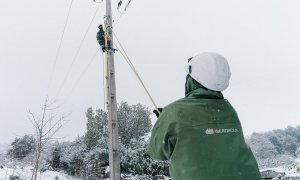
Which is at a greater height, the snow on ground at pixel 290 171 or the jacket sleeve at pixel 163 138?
the jacket sleeve at pixel 163 138

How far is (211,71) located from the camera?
1943mm

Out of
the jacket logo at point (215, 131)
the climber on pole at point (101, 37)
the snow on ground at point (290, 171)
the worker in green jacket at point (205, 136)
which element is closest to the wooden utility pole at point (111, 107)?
the climber on pole at point (101, 37)

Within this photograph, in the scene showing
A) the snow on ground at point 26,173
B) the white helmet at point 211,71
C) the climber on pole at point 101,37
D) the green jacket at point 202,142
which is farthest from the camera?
the snow on ground at point 26,173

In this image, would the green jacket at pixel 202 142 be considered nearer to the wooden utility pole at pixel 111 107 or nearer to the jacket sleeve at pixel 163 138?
the jacket sleeve at pixel 163 138

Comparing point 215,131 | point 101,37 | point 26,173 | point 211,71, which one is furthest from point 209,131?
point 26,173

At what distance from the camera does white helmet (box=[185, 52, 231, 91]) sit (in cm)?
194

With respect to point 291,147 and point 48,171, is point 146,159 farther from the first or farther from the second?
point 291,147

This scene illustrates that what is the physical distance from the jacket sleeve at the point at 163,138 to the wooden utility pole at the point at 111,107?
203 inches

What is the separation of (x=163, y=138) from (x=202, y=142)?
0.69 feet

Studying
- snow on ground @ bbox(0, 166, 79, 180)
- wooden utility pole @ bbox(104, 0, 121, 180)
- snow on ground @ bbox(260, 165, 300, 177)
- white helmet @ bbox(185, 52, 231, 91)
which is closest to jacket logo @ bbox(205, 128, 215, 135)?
white helmet @ bbox(185, 52, 231, 91)

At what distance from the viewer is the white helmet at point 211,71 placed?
76.2 inches

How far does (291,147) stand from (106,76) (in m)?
21.2

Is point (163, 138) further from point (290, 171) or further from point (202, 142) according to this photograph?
point (290, 171)

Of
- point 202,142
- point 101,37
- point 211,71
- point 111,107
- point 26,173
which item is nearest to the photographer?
point 202,142
